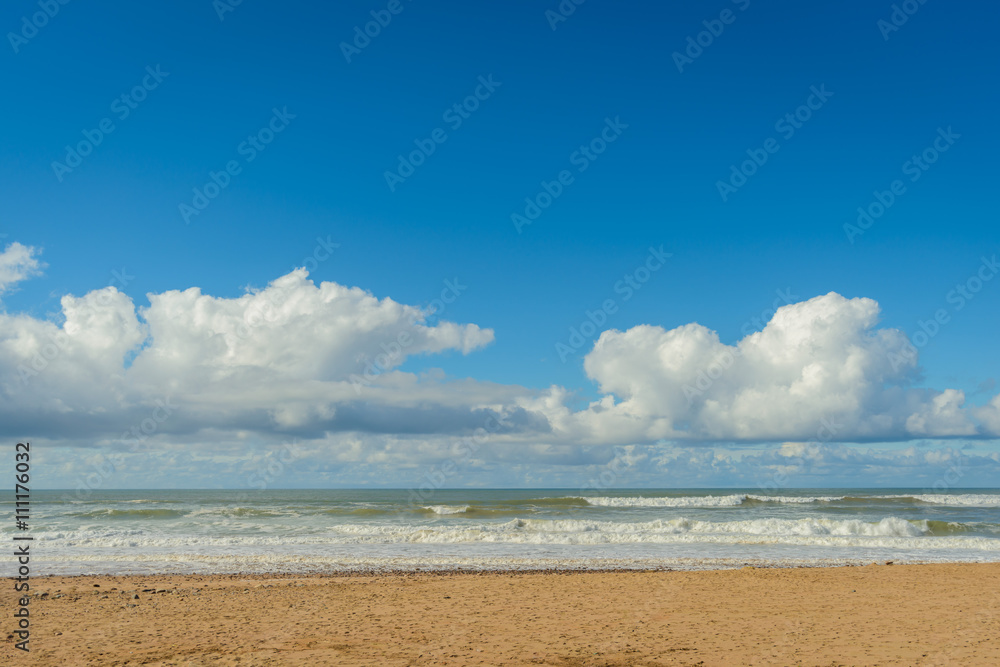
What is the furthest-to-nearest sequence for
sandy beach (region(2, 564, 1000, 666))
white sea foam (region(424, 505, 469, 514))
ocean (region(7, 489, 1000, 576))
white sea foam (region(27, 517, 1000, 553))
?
white sea foam (region(424, 505, 469, 514)) < white sea foam (region(27, 517, 1000, 553)) < ocean (region(7, 489, 1000, 576)) < sandy beach (region(2, 564, 1000, 666))

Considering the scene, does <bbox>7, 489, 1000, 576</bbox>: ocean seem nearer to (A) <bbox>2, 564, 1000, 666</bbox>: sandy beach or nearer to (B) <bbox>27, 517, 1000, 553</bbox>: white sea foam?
(B) <bbox>27, 517, 1000, 553</bbox>: white sea foam

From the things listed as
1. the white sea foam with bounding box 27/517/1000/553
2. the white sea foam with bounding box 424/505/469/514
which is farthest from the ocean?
the white sea foam with bounding box 424/505/469/514

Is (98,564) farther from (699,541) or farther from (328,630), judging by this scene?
(699,541)

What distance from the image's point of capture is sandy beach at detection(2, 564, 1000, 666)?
8867mm

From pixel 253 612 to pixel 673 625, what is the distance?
7.67m

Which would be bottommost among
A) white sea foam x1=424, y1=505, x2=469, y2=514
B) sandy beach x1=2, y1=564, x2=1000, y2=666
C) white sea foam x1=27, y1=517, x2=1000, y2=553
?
white sea foam x1=424, y1=505, x2=469, y2=514

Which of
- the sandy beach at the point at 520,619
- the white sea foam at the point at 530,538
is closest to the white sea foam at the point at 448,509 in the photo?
the white sea foam at the point at 530,538

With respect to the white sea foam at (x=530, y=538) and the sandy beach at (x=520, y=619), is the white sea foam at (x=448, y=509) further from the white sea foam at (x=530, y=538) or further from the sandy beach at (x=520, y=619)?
the sandy beach at (x=520, y=619)

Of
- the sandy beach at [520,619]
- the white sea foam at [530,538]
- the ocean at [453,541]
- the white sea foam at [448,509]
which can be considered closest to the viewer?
the sandy beach at [520,619]

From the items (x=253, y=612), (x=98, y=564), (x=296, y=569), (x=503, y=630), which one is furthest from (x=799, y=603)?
(x=98, y=564)

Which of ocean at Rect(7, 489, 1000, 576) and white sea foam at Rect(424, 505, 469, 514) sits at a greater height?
ocean at Rect(7, 489, 1000, 576)

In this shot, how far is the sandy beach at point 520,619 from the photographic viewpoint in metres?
8.87

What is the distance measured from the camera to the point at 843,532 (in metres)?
30.3

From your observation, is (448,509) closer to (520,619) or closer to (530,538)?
(530,538)
